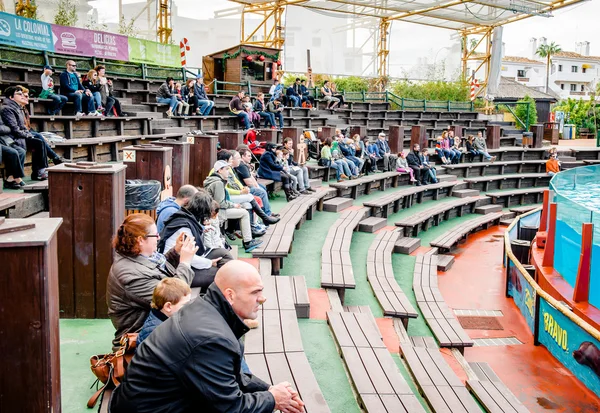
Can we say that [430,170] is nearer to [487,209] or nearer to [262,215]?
[487,209]

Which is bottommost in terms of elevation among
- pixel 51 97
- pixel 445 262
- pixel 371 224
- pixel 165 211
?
pixel 445 262

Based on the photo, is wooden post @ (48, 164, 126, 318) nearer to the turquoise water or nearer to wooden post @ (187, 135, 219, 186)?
wooden post @ (187, 135, 219, 186)

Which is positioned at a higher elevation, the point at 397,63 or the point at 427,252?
the point at 397,63

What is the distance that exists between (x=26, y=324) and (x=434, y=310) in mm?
5812

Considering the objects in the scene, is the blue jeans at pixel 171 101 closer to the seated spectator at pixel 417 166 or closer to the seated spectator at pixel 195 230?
the seated spectator at pixel 417 166

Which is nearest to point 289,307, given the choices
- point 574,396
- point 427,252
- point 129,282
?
point 129,282

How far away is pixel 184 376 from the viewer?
227 centimetres

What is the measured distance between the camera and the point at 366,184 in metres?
13.8

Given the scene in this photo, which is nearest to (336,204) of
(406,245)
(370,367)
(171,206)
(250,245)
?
(406,245)

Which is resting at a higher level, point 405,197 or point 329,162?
point 329,162

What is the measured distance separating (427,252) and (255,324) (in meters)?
6.72

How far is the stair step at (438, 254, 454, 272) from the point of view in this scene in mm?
10578

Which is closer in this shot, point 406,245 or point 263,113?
point 406,245

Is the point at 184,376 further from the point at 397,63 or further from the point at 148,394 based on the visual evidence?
the point at 397,63
